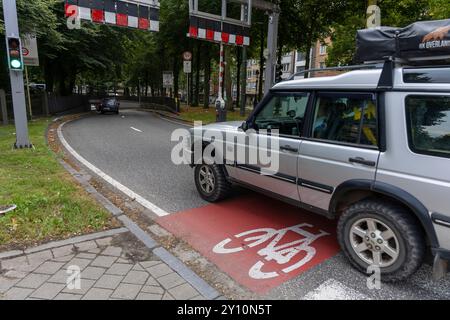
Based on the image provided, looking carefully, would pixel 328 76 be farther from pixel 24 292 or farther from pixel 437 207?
pixel 24 292

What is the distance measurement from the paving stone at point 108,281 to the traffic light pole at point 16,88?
7.14 metres

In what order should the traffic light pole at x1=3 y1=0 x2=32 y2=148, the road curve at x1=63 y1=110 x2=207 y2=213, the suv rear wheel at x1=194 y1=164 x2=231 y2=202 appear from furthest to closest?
the traffic light pole at x1=3 y1=0 x2=32 y2=148
the road curve at x1=63 y1=110 x2=207 y2=213
the suv rear wheel at x1=194 y1=164 x2=231 y2=202

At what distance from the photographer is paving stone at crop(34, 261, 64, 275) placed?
333 centimetres

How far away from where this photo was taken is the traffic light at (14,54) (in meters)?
8.36

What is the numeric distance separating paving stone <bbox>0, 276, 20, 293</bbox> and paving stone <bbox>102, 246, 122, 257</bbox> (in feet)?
2.77

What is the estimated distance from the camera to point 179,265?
11.6 ft

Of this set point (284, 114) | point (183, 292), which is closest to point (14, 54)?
point (284, 114)

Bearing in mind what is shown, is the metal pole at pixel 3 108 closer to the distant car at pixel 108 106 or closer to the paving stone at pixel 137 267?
the distant car at pixel 108 106

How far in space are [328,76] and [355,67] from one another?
0.34m

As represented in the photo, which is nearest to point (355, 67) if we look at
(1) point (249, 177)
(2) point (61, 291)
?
(1) point (249, 177)

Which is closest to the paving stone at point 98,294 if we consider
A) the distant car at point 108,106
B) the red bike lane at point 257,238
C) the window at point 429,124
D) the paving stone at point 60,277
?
the paving stone at point 60,277

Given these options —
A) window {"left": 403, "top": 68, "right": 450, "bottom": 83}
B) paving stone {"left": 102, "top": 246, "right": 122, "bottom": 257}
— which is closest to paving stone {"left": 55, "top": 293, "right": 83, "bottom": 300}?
paving stone {"left": 102, "top": 246, "right": 122, "bottom": 257}

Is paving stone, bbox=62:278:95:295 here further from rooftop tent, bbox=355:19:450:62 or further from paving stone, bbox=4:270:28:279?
rooftop tent, bbox=355:19:450:62

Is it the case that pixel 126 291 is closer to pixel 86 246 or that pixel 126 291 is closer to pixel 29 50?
pixel 86 246
